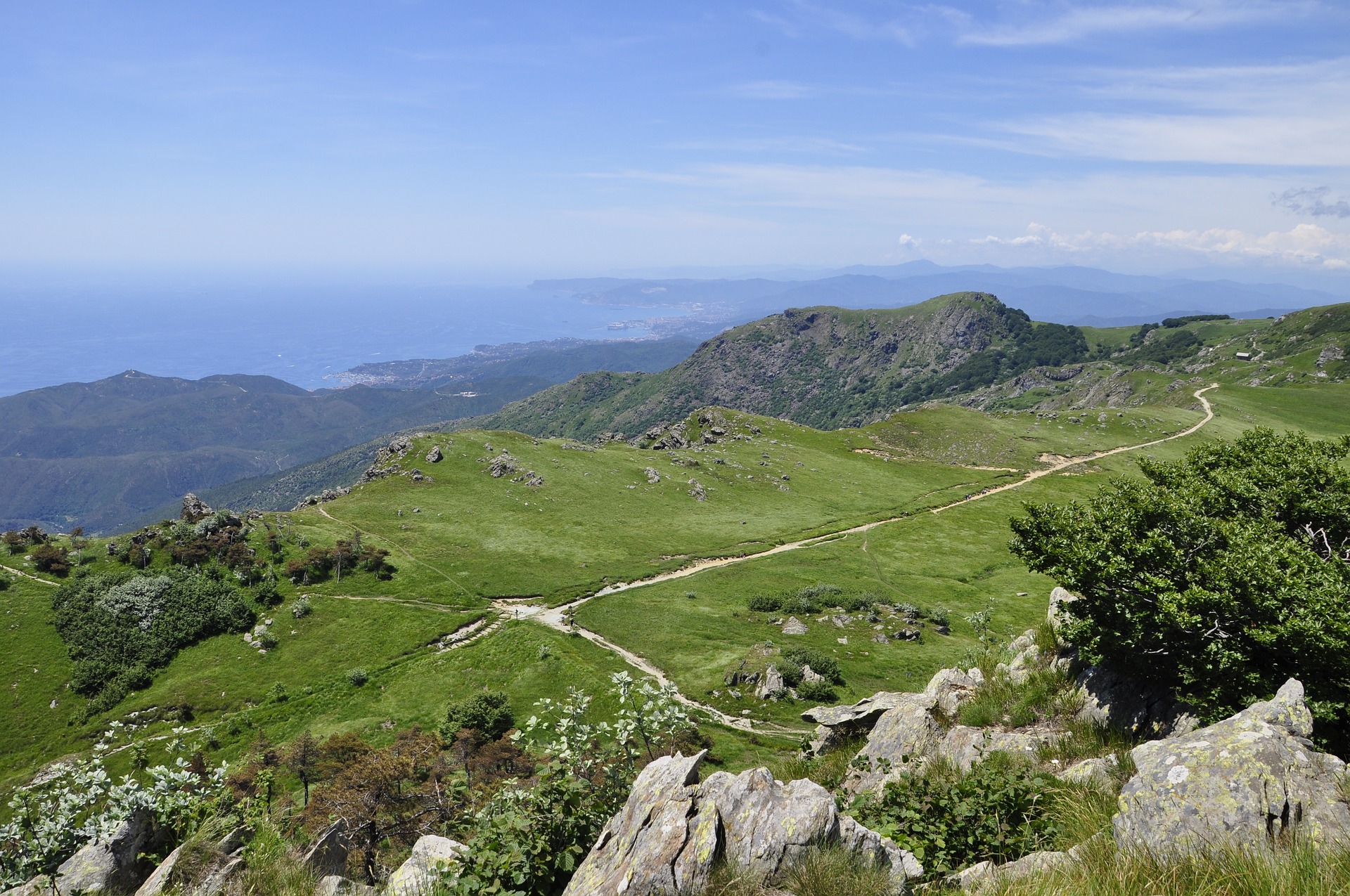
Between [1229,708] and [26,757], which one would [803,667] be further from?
[26,757]

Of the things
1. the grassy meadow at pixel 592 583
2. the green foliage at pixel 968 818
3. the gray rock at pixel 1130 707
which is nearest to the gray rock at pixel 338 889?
the green foliage at pixel 968 818

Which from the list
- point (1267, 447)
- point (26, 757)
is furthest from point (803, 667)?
point (26, 757)

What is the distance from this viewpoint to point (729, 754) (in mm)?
35344

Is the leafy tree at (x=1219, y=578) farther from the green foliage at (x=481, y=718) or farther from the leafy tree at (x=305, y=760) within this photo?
the leafy tree at (x=305, y=760)

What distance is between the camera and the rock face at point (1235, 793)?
8031 mm

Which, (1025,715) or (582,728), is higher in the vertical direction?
(582,728)

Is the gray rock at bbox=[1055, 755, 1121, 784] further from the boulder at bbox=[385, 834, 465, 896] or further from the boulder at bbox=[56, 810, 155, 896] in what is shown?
the boulder at bbox=[56, 810, 155, 896]

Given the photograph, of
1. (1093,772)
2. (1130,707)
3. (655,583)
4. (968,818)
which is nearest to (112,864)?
(968,818)

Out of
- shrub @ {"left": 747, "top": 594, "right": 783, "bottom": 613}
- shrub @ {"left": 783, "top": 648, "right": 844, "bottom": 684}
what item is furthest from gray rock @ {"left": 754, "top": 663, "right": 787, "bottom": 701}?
shrub @ {"left": 747, "top": 594, "right": 783, "bottom": 613}

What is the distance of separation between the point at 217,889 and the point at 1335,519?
1100 inches

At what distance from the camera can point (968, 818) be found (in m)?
10.3

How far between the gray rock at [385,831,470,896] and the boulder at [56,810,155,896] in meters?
5.11

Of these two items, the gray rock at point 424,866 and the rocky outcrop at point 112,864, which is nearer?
the gray rock at point 424,866

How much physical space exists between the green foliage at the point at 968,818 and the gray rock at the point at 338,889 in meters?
8.71
